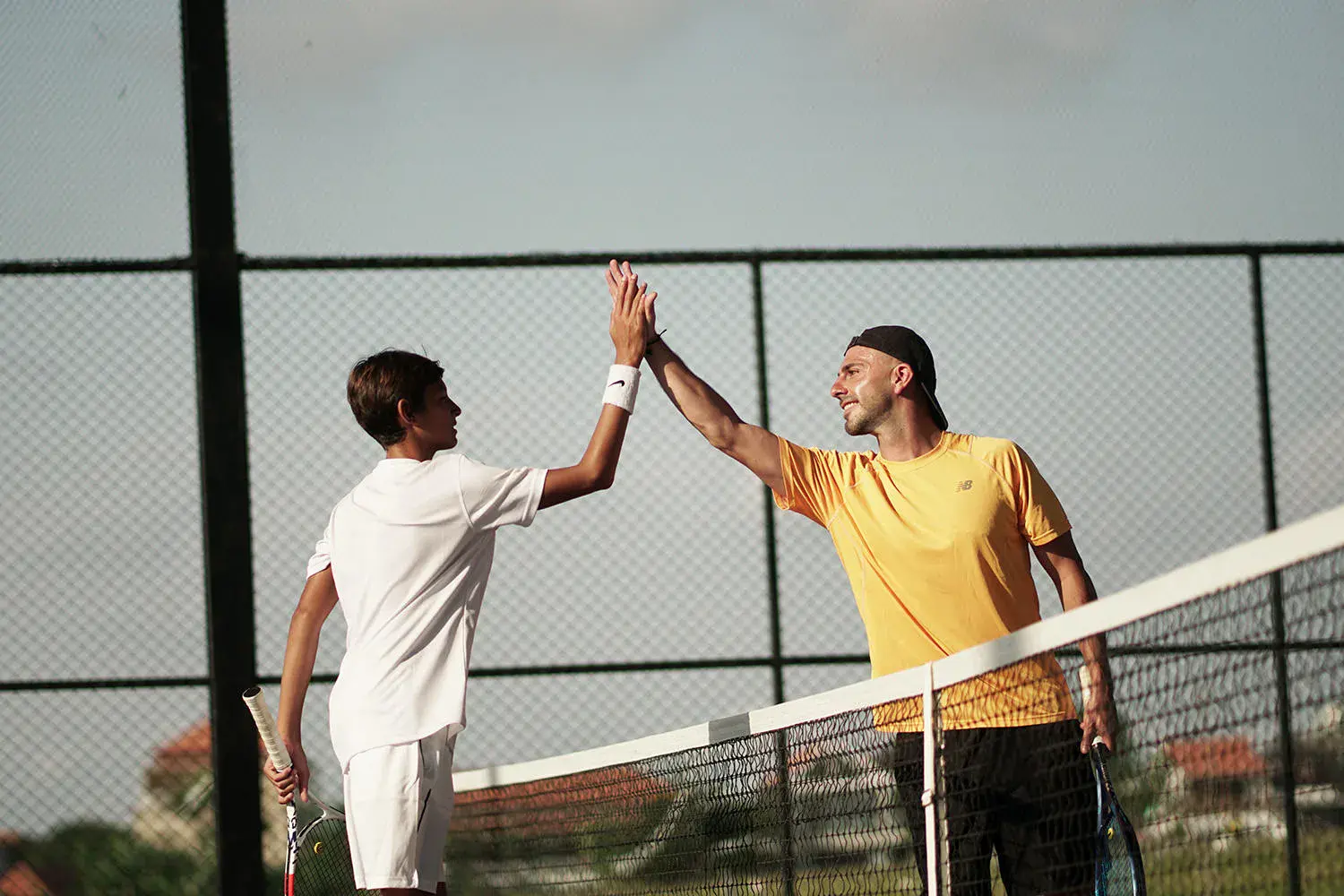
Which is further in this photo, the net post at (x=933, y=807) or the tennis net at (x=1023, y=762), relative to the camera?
the net post at (x=933, y=807)

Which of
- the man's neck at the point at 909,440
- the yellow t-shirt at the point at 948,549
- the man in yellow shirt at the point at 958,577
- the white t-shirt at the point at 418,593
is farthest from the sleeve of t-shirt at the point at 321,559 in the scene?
the man's neck at the point at 909,440

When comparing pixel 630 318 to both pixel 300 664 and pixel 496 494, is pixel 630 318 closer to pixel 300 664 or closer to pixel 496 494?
pixel 496 494

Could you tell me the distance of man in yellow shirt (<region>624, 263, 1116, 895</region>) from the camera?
3162 millimetres

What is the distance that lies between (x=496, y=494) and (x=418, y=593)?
0.78ft

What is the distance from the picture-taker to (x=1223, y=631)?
265 centimetres

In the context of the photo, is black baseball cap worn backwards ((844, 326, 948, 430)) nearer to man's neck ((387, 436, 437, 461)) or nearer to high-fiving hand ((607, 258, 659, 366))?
high-fiving hand ((607, 258, 659, 366))

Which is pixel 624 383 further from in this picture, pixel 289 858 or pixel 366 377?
pixel 289 858

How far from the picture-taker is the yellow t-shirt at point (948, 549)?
339 centimetres

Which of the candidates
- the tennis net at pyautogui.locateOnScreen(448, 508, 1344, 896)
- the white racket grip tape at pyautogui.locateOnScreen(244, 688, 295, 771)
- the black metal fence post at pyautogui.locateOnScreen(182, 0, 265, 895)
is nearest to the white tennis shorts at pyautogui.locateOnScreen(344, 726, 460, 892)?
the white racket grip tape at pyautogui.locateOnScreen(244, 688, 295, 771)

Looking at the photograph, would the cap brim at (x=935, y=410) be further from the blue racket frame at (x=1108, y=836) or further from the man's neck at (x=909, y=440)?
the blue racket frame at (x=1108, y=836)

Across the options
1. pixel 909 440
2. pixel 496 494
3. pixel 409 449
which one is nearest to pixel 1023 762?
pixel 909 440

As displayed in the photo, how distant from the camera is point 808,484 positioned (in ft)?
12.2

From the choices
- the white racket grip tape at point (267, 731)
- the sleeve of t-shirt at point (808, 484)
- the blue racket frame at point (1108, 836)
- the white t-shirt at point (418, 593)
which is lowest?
the blue racket frame at point (1108, 836)

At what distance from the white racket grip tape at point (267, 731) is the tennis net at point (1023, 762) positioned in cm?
101
